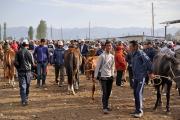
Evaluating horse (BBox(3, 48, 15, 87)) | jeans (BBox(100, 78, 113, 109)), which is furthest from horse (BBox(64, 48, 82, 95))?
jeans (BBox(100, 78, 113, 109))

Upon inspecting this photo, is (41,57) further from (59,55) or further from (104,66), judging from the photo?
(104,66)

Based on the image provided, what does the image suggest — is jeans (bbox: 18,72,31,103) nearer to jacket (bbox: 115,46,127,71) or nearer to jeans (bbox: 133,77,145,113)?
jeans (bbox: 133,77,145,113)

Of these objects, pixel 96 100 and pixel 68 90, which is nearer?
pixel 96 100

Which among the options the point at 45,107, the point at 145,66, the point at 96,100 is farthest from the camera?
the point at 96,100

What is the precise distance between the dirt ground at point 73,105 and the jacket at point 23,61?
1296 mm

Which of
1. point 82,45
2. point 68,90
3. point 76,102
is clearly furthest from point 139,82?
point 82,45

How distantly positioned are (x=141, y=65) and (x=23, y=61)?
4.19 m

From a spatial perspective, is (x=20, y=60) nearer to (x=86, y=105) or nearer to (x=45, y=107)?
(x=45, y=107)

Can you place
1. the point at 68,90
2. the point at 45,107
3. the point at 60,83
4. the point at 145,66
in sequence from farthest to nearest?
1. the point at 60,83
2. the point at 68,90
3. the point at 45,107
4. the point at 145,66

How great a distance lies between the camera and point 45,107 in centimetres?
1380

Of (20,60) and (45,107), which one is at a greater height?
(20,60)

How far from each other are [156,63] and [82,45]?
11411mm

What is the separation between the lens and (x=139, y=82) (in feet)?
38.6

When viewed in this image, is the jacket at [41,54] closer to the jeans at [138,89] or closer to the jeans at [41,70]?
the jeans at [41,70]
